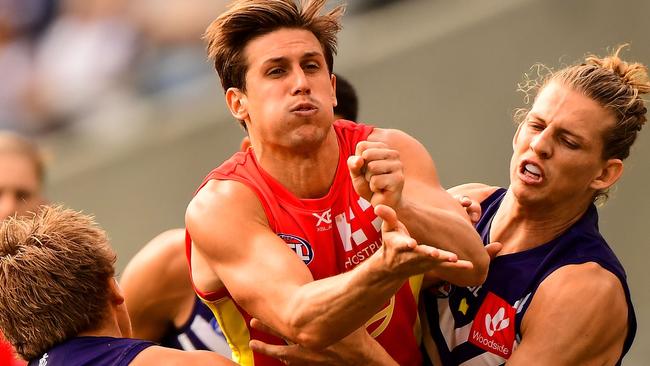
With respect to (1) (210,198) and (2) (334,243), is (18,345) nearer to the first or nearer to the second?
(1) (210,198)

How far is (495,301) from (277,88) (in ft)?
3.99

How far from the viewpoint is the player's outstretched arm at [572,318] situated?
4.84 metres

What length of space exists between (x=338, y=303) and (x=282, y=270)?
0.97ft

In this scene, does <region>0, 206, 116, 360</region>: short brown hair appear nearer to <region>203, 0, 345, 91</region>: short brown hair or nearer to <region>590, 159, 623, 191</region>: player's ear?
<region>203, 0, 345, 91</region>: short brown hair

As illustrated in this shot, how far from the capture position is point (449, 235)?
4422 mm

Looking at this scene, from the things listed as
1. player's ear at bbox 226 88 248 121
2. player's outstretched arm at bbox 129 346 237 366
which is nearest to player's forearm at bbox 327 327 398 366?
player's outstretched arm at bbox 129 346 237 366

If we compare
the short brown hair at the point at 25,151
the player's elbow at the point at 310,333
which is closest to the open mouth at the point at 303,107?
the player's elbow at the point at 310,333

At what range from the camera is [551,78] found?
17.3 feet

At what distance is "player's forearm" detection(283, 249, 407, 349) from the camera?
3982mm

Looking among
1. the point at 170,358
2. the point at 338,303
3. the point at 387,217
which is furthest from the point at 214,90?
the point at 387,217

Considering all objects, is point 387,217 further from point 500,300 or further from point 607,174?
point 607,174

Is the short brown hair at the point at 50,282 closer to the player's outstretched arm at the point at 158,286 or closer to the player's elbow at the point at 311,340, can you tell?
the player's elbow at the point at 311,340

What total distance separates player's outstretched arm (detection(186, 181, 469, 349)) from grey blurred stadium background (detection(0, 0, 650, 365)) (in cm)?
404

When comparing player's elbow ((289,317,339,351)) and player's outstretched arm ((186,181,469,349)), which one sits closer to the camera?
player's outstretched arm ((186,181,469,349))
